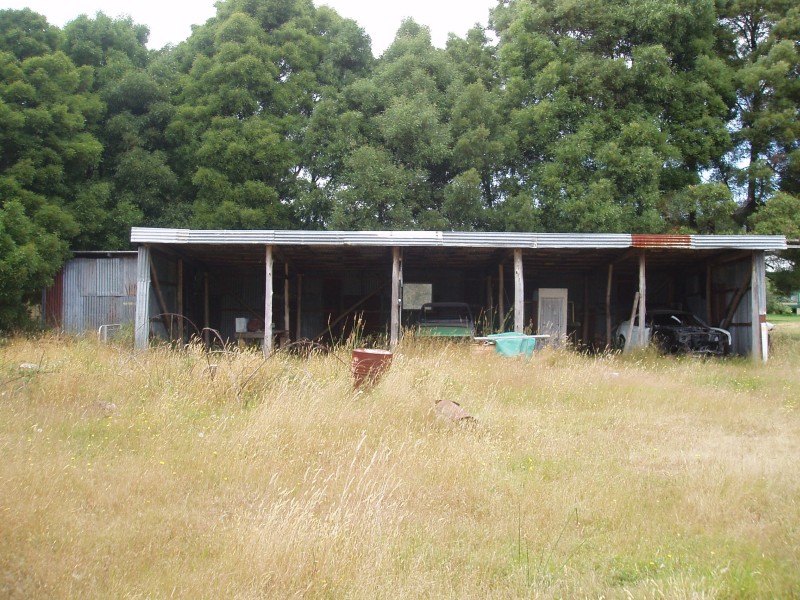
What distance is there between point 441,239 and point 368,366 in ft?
19.6

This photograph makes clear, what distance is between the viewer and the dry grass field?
3836 mm

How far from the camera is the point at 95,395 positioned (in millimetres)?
7672

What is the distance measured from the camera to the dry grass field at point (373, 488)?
12.6ft

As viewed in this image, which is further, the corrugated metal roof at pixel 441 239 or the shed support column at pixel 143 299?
the shed support column at pixel 143 299

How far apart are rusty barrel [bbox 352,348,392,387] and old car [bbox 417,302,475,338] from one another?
5.60m

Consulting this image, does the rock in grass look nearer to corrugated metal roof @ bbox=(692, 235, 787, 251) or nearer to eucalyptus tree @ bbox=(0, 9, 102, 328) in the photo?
corrugated metal roof @ bbox=(692, 235, 787, 251)

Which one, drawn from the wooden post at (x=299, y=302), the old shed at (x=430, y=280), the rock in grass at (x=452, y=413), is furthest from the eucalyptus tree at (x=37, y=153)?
the rock in grass at (x=452, y=413)

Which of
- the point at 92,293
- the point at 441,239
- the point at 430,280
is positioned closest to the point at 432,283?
the point at 430,280

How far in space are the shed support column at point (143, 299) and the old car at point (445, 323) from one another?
18.0ft

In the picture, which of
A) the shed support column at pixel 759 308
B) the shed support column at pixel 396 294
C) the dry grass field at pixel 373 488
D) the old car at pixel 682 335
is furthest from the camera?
the old car at pixel 682 335

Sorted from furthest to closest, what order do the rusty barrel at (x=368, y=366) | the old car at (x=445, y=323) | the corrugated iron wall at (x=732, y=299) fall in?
the corrugated iron wall at (x=732, y=299), the old car at (x=445, y=323), the rusty barrel at (x=368, y=366)

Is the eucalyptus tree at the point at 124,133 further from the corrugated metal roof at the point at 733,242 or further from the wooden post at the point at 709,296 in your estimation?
the wooden post at the point at 709,296

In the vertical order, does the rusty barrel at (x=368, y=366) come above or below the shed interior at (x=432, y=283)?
below

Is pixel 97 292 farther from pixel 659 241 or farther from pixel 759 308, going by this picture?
pixel 759 308
